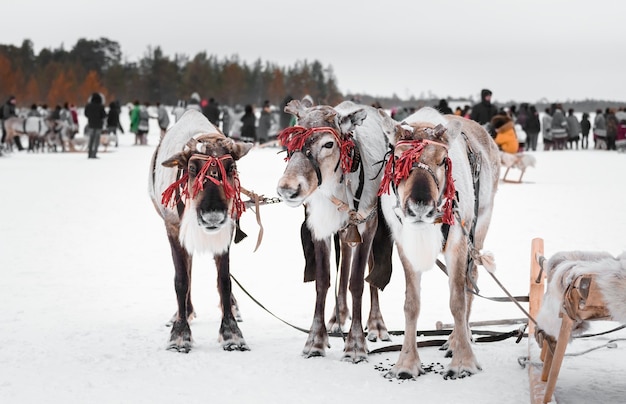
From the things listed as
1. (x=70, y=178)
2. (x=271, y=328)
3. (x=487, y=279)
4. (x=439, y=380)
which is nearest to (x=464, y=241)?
(x=439, y=380)

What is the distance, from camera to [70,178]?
19.8 meters

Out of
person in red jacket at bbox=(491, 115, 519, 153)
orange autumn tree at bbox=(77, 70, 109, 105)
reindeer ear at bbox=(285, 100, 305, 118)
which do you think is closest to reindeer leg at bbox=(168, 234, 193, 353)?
reindeer ear at bbox=(285, 100, 305, 118)

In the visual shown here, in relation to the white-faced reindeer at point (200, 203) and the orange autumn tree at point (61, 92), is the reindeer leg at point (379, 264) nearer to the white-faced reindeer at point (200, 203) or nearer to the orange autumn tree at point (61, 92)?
the white-faced reindeer at point (200, 203)

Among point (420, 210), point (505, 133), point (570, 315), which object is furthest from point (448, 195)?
point (505, 133)

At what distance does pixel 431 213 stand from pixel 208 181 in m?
1.74

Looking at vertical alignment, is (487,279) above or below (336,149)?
below

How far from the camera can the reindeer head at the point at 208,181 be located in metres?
5.40

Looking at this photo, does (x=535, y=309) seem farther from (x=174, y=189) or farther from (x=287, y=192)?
(x=174, y=189)

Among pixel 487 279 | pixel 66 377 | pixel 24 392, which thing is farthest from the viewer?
pixel 487 279

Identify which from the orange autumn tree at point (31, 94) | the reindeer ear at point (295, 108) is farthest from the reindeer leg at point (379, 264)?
the orange autumn tree at point (31, 94)

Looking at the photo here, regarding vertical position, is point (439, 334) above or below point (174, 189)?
below

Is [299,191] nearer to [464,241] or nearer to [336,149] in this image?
[336,149]

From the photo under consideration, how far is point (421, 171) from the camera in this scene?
4.84m

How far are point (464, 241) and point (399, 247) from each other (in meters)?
0.46
